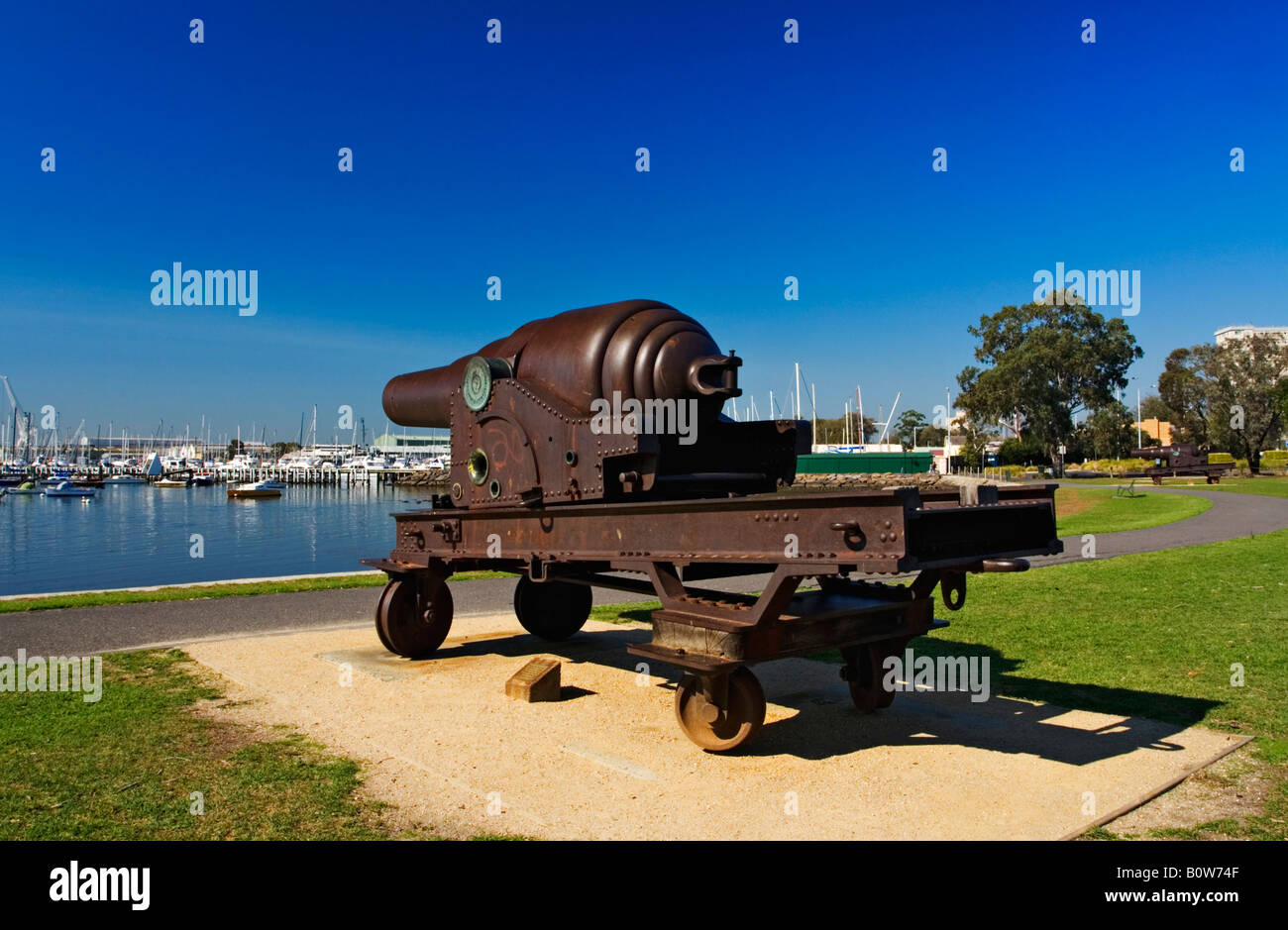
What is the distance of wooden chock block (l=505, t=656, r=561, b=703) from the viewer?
24.3ft

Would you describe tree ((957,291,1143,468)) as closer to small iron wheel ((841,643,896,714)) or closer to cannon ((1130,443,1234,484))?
cannon ((1130,443,1234,484))

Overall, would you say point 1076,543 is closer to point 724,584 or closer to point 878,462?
point 724,584

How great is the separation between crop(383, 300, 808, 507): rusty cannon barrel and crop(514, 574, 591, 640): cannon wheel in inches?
80.0

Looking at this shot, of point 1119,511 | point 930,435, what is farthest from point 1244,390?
point 930,435

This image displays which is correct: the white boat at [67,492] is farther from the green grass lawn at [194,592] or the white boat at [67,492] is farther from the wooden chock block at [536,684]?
the wooden chock block at [536,684]

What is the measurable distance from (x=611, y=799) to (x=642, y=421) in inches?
108

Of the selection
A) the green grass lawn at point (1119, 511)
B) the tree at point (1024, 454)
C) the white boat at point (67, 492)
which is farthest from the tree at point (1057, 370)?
the white boat at point (67, 492)

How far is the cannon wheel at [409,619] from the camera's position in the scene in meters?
9.09

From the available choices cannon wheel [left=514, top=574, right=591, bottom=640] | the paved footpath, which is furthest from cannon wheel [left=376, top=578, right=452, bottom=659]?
the paved footpath

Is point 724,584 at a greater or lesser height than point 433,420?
lesser

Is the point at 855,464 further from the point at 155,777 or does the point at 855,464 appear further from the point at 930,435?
the point at 930,435

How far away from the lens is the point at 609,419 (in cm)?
689

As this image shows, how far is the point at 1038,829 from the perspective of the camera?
4.50 m

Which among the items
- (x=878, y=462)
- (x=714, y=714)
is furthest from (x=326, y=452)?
(x=714, y=714)
